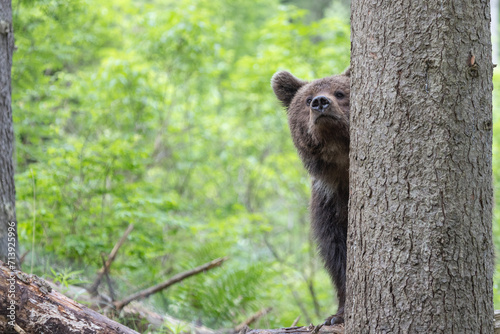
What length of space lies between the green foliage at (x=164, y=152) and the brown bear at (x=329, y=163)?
246 centimetres

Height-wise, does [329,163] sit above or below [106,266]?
above

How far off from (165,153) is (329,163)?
6532 millimetres

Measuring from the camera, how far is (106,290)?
18.9 feet

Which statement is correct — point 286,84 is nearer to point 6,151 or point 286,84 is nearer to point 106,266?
point 6,151

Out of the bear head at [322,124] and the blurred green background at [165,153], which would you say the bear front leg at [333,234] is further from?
the blurred green background at [165,153]

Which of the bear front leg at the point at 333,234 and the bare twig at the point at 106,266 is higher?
the bear front leg at the point at 333,234

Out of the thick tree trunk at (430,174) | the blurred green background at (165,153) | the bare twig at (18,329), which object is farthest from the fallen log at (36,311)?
the thick tree trunk at (430,174)

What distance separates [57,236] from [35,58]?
109 inches

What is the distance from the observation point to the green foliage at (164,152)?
6031 millimetres

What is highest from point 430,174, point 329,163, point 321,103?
point 321,103

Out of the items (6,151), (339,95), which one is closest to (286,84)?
(339,95)

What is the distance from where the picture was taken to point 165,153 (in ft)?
32.6

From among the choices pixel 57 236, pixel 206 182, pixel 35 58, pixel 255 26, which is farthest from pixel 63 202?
Answer: pixel 255 26

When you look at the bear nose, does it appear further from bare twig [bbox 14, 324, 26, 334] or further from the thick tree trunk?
bare twig [bbox 14, 324, 26, 334]
